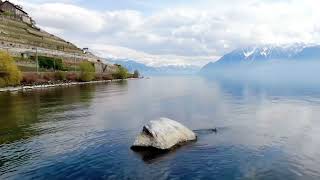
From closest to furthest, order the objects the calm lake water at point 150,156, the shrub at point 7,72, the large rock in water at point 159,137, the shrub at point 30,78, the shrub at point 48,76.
Answer: the calm lake water at point 150,156
the large rock in water at point 159,137
the shrub at point 7,72
the shrub at point 30,78
the shrub at point 48,76

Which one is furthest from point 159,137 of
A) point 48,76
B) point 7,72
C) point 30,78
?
point 48,76

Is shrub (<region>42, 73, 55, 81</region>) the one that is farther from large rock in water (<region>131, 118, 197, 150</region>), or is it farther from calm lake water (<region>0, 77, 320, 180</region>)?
large rock in water (<region>131, 118, 197, 150</region>)

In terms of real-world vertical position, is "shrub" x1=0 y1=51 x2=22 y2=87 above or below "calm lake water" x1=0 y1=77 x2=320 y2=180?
above

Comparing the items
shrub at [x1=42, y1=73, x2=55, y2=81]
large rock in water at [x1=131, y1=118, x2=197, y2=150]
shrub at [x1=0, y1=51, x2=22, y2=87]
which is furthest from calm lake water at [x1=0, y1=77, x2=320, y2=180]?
shrub at [x1=42, y1=73, x2=55, y2=81]

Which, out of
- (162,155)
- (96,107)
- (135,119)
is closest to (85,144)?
(162,155)

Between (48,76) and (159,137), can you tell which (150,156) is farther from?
(48,76)

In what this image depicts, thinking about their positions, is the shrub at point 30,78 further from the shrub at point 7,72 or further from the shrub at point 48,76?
the shrub at point 7,72

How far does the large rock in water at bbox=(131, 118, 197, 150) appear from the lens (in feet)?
146

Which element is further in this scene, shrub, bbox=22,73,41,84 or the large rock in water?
shrub, bbox=22,73,41,84

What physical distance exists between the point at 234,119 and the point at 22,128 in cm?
3809

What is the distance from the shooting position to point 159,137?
147ft

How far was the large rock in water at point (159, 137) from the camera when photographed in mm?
44388

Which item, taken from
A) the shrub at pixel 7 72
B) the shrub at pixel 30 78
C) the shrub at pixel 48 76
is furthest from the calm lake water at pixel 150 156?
the shrub at pixel 48 76

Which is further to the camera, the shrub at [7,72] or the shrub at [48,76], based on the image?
the shrub at [48,76]
